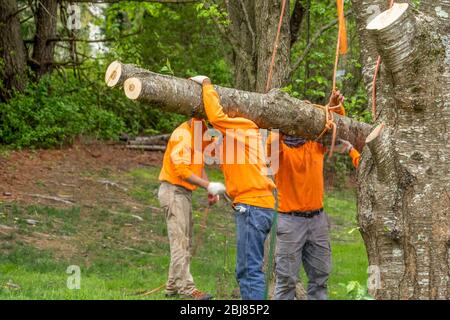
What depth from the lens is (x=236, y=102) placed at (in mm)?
6090

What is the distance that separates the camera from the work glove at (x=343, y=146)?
6942 millimetres

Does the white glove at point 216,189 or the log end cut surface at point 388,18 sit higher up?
the log end cut surface at point 388,18

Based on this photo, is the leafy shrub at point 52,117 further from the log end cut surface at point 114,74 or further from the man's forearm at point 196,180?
the log end cut surface at point 114,74

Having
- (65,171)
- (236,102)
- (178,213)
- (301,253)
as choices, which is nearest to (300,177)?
(301,253)

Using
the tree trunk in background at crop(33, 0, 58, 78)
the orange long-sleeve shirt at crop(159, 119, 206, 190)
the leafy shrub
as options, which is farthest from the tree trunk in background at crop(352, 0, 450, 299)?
the tree trunk in background at crop(33, 0, 58, 78)

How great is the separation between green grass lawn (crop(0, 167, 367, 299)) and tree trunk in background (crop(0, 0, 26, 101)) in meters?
4.59

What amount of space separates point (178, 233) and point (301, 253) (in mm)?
1884

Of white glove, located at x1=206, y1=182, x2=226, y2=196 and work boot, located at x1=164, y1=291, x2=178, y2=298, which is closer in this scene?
white glove, located at x1=206, y1=182, x2=226, y2=196

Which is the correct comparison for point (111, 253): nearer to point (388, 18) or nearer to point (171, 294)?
point (171, 294)

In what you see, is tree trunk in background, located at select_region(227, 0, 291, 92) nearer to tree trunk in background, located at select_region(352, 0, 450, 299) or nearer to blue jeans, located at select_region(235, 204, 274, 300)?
blue jeans, located at select_region(235, 204, 274, 300)

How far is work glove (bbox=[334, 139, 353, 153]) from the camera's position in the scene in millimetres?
6942

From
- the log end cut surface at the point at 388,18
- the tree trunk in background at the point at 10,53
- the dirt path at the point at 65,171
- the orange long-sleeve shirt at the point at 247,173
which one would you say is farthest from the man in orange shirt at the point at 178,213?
the tree trunk in background at the point at 10,53

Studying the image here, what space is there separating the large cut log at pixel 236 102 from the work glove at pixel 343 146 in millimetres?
60
